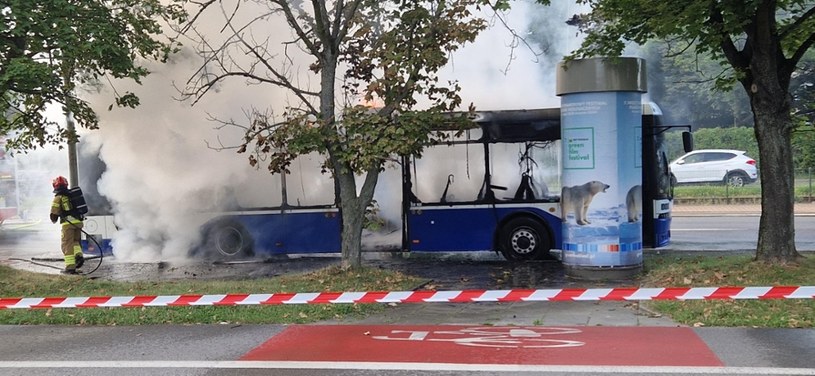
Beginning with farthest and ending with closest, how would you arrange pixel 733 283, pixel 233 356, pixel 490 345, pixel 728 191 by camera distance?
pixel 728 191 < pixel 733 283 < pixel 490 345 < pixel 233 356

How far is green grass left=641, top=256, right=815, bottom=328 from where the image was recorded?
711cm

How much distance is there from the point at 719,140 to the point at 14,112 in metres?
26.4

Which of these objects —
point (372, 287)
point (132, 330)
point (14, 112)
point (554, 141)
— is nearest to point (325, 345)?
point (132, 330)

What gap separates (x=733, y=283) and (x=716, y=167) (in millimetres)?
20395

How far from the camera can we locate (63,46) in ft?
30.1

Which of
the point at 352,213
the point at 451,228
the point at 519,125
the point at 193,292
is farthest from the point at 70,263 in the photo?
the point at 519,125

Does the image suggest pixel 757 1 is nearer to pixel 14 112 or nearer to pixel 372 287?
pixel 372 287

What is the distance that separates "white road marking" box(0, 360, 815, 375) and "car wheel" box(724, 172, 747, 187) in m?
22.9

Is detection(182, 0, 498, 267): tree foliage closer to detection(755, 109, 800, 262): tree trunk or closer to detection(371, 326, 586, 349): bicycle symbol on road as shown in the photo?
detection(371, 326, 586, 349): bicycle symbol on road

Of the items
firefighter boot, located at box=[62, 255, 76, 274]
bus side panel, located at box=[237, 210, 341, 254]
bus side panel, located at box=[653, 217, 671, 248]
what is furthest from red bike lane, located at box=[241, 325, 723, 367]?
firefighter boot, located at box=[62, 255, 76, 274]

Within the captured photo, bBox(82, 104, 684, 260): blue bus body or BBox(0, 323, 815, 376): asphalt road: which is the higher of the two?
BBox(82, 104, 684, 260): blue bus body

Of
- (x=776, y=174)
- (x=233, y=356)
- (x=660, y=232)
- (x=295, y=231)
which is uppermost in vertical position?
(x=776, y=174)

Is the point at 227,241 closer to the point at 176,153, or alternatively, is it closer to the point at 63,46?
the point at 176,153

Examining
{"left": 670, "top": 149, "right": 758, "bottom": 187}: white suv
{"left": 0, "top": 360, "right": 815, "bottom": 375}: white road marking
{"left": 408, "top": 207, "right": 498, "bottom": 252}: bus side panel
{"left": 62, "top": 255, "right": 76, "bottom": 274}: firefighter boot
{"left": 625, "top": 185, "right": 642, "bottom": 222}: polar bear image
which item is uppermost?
{"left": 670, "top": 149, "right": 758, "bottom": 187}: white suv
